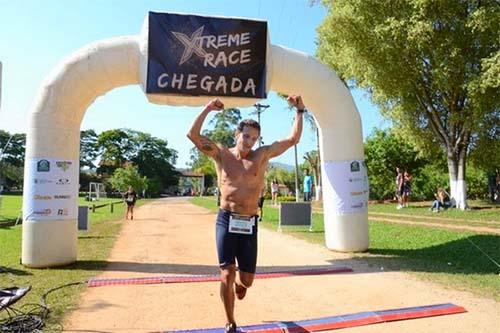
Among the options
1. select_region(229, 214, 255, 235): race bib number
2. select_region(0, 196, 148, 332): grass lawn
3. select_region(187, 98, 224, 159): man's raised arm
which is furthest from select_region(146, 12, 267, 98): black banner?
select_region(229, 214, 255, 235): race bib number

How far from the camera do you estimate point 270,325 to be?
16.0 ft

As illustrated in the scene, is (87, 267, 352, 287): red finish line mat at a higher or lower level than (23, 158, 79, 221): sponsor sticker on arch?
lower

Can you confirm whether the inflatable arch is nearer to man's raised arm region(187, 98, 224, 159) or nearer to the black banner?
the black banner

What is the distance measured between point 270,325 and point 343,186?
5.34m

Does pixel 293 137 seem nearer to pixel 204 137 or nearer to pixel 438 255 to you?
pixel 204 137

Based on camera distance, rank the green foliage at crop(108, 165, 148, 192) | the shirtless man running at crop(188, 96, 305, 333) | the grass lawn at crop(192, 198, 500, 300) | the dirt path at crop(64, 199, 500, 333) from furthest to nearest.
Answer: the green foliage at crop(108, 165, 148, 192) < the grass lawn at crop(192, 198, 500, 300) < the dirt path at crop(64, 199, 500, 333) < the shirtless man running at crop(188, 96, 305, 333)

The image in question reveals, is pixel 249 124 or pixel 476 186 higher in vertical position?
pixel 249 124

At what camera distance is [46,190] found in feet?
27.5

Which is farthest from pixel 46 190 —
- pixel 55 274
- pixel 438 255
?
pixel 438 255

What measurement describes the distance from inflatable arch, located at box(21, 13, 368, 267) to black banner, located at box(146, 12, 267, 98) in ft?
0.61

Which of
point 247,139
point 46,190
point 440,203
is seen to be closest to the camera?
point 247,139

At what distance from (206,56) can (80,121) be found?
271 centimetres

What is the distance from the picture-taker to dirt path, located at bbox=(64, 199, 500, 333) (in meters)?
4.98

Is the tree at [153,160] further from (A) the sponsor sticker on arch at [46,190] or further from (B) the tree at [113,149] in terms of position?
(A) the sponsor sticker on arch at [46,190]
